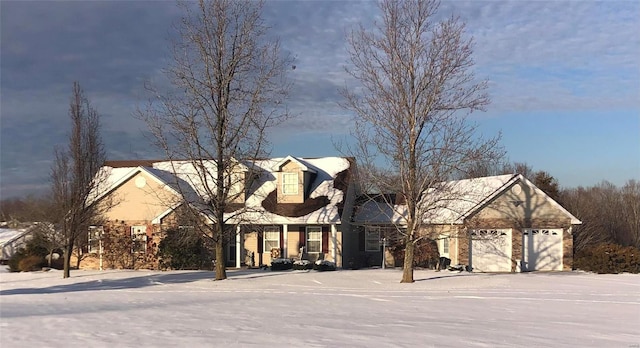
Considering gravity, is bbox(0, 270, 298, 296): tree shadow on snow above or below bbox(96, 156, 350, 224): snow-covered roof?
below

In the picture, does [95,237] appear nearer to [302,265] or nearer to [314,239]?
[302,265]

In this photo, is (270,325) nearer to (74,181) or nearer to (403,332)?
(403,332)

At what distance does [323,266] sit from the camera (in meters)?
27.5

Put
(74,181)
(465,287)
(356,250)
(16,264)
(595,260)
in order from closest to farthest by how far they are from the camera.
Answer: (465,287) → (74,181) → (595,260) → (16,264) → (356,250)

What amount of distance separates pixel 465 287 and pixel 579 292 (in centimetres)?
376

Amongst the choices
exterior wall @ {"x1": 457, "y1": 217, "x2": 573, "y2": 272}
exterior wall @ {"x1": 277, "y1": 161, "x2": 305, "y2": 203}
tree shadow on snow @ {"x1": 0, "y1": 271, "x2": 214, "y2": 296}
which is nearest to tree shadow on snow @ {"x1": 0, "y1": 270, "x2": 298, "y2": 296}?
tree shadow on snow @ {"x1": 0, "y1": 271, "x2": 214, "y2": 296}

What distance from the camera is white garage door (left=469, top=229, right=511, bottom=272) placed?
29.0 meters

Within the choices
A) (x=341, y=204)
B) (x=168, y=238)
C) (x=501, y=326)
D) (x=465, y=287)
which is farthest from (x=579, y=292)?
(x=168, y=238)

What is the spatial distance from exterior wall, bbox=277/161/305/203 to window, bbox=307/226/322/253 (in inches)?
68.3

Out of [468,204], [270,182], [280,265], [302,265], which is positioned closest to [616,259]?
[468,204]

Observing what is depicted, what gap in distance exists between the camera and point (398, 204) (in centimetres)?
3291

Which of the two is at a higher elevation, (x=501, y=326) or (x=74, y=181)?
(x=74, y=181)

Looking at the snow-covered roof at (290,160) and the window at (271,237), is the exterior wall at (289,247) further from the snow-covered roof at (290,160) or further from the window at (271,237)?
the snow-covered roof at (290,160)

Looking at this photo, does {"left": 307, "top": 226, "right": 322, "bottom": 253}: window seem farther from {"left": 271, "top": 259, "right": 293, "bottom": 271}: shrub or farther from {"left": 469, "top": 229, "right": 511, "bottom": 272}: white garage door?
{"left": 469, "top": 229, "right": 511, "bottom": 272}: white garage door
